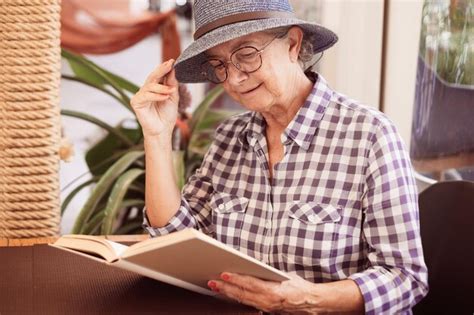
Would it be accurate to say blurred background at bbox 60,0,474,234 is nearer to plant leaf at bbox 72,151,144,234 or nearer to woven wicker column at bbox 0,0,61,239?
plant leaf at bbox 72,151,144,234

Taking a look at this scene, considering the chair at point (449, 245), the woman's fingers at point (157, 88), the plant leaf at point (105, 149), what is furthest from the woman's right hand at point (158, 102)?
the plant leaf at point (105, 149)

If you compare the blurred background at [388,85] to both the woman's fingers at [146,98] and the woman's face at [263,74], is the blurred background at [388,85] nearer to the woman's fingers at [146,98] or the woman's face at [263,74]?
the woman's fingers at [146,98]

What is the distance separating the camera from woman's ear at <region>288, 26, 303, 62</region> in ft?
4.93

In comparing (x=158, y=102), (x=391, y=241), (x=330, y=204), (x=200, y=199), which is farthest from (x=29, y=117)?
(x=391, y=241)

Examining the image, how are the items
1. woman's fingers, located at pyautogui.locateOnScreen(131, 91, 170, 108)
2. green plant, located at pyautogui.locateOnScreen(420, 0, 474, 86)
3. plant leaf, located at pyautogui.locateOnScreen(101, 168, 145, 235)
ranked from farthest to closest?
plant leaf, located at pyautogui.locateOnScreen(101, 168, 145, 235), green plant, located at pyautogui.locateOnScreen(420, 0, 474, 86), woman's fingers, located at pyautogui.locateOnScreen(131, 91, 170, 108)

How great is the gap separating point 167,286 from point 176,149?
1171 millimetres

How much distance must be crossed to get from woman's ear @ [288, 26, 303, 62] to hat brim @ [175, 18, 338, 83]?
0.6 inches

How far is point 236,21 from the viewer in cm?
144

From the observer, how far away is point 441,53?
6.75 feet

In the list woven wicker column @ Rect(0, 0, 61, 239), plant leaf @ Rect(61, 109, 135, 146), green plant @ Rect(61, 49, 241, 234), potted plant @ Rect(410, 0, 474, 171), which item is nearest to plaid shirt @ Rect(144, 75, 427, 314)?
woven wicker column @ Rect(0, 0, 61, 239)

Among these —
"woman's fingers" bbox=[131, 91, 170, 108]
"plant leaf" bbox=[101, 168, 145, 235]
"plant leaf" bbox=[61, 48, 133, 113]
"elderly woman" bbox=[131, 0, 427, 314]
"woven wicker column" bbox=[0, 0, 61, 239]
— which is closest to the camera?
"elderly woman" bbox=[131, 0, 427, 314]

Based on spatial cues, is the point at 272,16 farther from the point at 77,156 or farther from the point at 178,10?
the point at 178,10

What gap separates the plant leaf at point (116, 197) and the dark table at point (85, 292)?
0.64 meters

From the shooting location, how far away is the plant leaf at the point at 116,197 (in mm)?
2143
